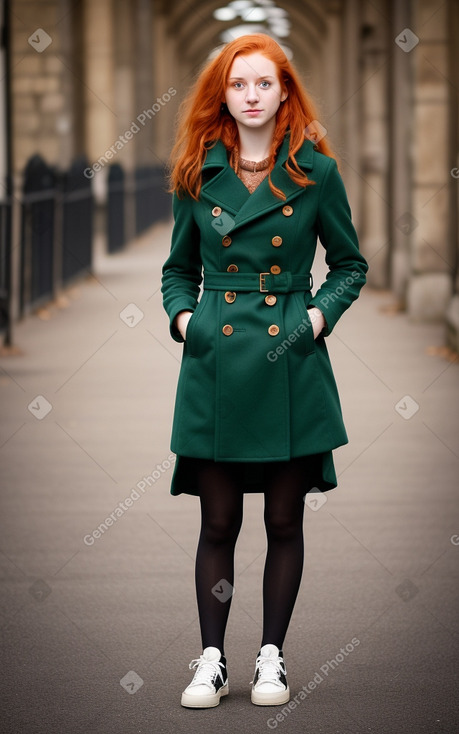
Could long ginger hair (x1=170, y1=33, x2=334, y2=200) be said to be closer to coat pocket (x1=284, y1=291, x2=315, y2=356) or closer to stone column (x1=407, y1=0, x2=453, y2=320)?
coat pocket (x1=284, y1=291, x2=315, y2=356)

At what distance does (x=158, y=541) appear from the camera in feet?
19.0

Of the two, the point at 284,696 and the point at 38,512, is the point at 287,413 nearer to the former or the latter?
the point at 284,696

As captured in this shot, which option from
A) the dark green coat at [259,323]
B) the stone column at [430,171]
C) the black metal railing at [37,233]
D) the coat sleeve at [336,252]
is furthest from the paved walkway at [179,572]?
the black metal railing at [37,233]

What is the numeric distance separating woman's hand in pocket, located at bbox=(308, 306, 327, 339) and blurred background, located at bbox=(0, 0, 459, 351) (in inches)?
26.0

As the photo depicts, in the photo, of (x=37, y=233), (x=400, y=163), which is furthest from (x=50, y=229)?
(x=400, y=163)

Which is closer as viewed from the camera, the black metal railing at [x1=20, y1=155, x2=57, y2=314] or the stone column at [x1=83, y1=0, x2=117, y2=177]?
the black metal railing at [x1=20, y1=155, x2=57, y2=314]

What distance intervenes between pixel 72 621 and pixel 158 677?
66 cm

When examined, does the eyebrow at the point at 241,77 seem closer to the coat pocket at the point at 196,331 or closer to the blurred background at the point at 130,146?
the blurred background at the point at 130,146

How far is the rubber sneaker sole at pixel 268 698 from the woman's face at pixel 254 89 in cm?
162

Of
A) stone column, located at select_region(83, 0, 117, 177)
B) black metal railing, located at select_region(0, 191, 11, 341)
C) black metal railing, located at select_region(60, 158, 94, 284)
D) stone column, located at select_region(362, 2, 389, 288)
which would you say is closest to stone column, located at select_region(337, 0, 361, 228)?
stone column, located at select_region(362, 2, 389, 288)

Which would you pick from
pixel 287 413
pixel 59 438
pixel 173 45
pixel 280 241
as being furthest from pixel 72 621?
pixel 173 45

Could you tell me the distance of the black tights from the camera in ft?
12.7

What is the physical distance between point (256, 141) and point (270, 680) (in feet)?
5.07

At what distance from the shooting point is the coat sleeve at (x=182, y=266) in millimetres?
3889
